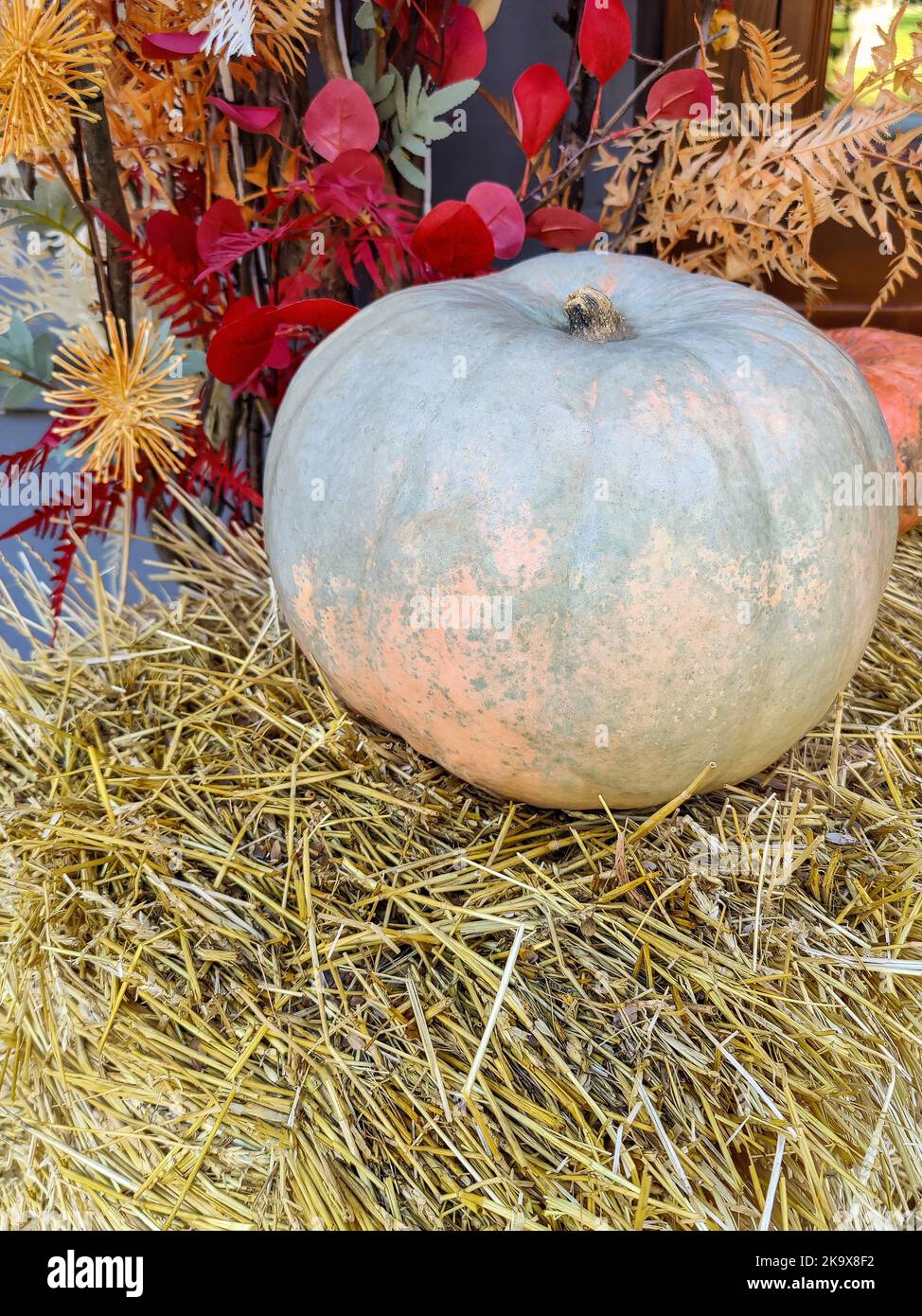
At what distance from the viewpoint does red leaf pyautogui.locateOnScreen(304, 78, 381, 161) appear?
4.44ft

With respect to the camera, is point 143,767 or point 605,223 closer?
point 143,767

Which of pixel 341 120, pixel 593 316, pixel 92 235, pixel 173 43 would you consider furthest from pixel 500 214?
pixel 92 235

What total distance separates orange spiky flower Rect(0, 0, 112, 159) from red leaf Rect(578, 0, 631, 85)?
0.61 meters

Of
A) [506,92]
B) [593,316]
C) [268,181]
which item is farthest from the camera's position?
[506,92]

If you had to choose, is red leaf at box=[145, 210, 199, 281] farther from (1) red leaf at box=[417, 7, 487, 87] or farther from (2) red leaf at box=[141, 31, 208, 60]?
(1) red leaf at box=[417, 7, 487, 87]

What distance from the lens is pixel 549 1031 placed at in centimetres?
97

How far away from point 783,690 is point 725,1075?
401 millimetres

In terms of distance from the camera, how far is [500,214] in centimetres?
142

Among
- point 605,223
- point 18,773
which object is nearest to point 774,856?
point 18,773

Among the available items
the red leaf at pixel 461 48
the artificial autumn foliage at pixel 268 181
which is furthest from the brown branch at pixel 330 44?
the red leaf at pixel 461 48

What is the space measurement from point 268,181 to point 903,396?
1119 millimetres

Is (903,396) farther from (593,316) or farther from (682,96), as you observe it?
(593,316)

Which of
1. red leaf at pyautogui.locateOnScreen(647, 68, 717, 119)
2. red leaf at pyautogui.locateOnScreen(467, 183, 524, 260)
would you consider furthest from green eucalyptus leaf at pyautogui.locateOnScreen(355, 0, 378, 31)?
red leaf at pyautogui.locateOnScreen(647, 68, 717, 119)

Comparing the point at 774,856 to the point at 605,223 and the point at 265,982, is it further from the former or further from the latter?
the point at 605,223
